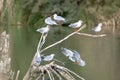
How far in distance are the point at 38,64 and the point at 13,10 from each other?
3019 cm

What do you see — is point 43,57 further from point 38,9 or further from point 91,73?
point 38,9

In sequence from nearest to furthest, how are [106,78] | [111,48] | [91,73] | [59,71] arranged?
[59,71]
[106,78]
[91,73]
[111,48]

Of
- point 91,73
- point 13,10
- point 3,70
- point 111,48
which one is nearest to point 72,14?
point 13,10

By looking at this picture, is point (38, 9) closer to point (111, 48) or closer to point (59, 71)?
point (111, 48)

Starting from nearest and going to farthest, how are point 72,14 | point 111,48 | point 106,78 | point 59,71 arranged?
point 59,71 → point 106,78 → point 111,48 → point 72,14

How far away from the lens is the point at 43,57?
2.23 meters

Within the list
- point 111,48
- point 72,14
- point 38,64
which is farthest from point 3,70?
point 72,14

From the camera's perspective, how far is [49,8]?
31578 millimetres

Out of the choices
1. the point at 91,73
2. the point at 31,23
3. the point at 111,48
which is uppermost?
the point at 91,73

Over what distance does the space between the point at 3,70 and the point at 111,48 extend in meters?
15.2

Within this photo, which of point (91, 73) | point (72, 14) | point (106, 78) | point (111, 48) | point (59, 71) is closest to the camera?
point (59, 71)

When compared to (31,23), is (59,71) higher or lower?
higher

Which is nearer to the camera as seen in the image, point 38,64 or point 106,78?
point 38,64

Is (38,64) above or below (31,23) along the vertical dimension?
above
